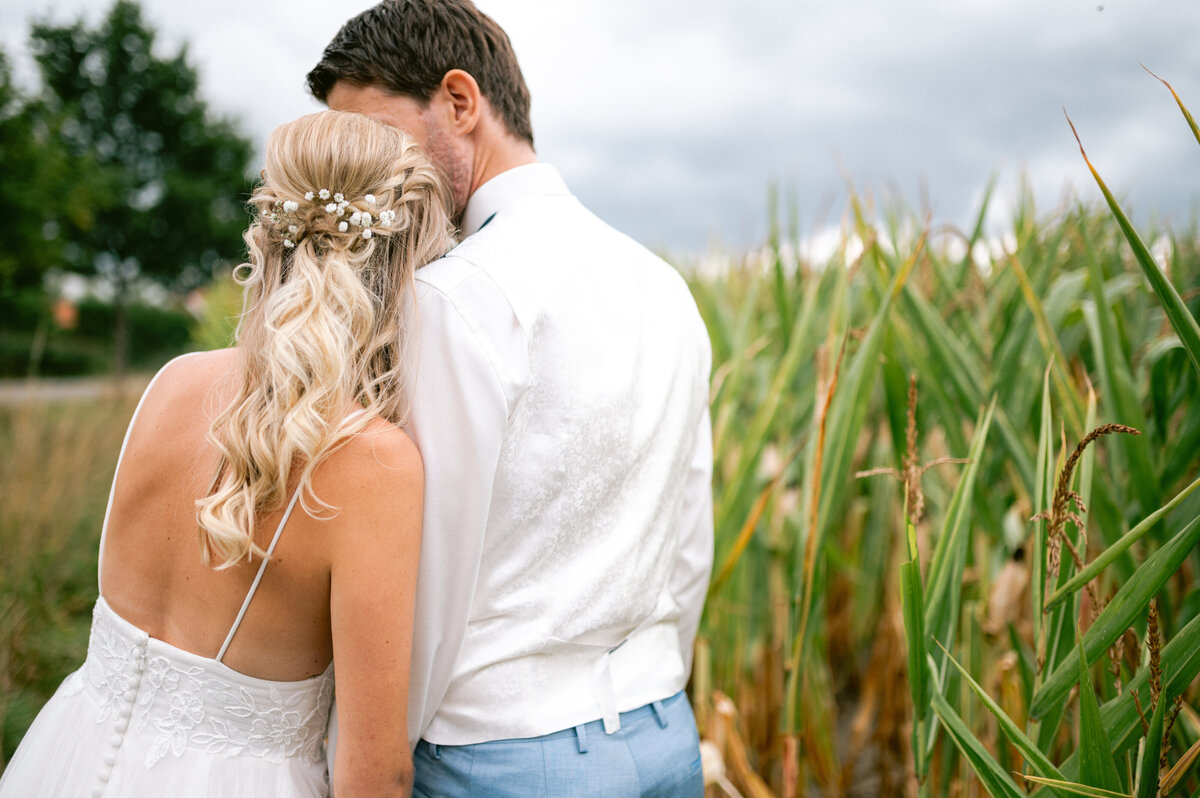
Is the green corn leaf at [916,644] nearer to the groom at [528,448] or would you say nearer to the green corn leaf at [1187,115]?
the groom at [528,448]

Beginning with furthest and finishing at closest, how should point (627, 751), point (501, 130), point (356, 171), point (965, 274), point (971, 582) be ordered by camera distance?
1. point (965, 274)
2. point (971, 582)
3. point (501, 130)
4. point (627, 751)
5. point (356, 171)

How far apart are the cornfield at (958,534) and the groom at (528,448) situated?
0.33 m

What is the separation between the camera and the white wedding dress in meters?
1.07

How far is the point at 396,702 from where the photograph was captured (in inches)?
39.2

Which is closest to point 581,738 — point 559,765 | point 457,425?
point 559,765

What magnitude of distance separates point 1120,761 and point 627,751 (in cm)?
74

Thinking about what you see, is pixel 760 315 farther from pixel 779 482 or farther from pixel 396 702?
pixel 396 702

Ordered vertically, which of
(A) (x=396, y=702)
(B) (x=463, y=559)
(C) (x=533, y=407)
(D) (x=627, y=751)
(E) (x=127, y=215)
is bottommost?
(E) (x=127, y=215)

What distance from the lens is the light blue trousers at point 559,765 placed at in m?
1.12

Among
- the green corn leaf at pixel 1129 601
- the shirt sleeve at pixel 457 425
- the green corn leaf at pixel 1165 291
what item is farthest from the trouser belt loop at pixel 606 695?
the green corn leaf at pixel 1165 291

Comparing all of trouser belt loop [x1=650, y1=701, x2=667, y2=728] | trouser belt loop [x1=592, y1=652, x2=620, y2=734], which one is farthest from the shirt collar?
trouser belt loop [x1=650, y1=701, x2=667, y2=728]

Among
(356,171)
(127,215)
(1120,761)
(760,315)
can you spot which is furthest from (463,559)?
(127,215)

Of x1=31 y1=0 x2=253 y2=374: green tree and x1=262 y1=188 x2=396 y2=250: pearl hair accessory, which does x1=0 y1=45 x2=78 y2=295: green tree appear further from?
x1=31 y1=0 x2=253 y2=374: green tree

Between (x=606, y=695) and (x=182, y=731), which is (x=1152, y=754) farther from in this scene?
(x=182, y=731)
